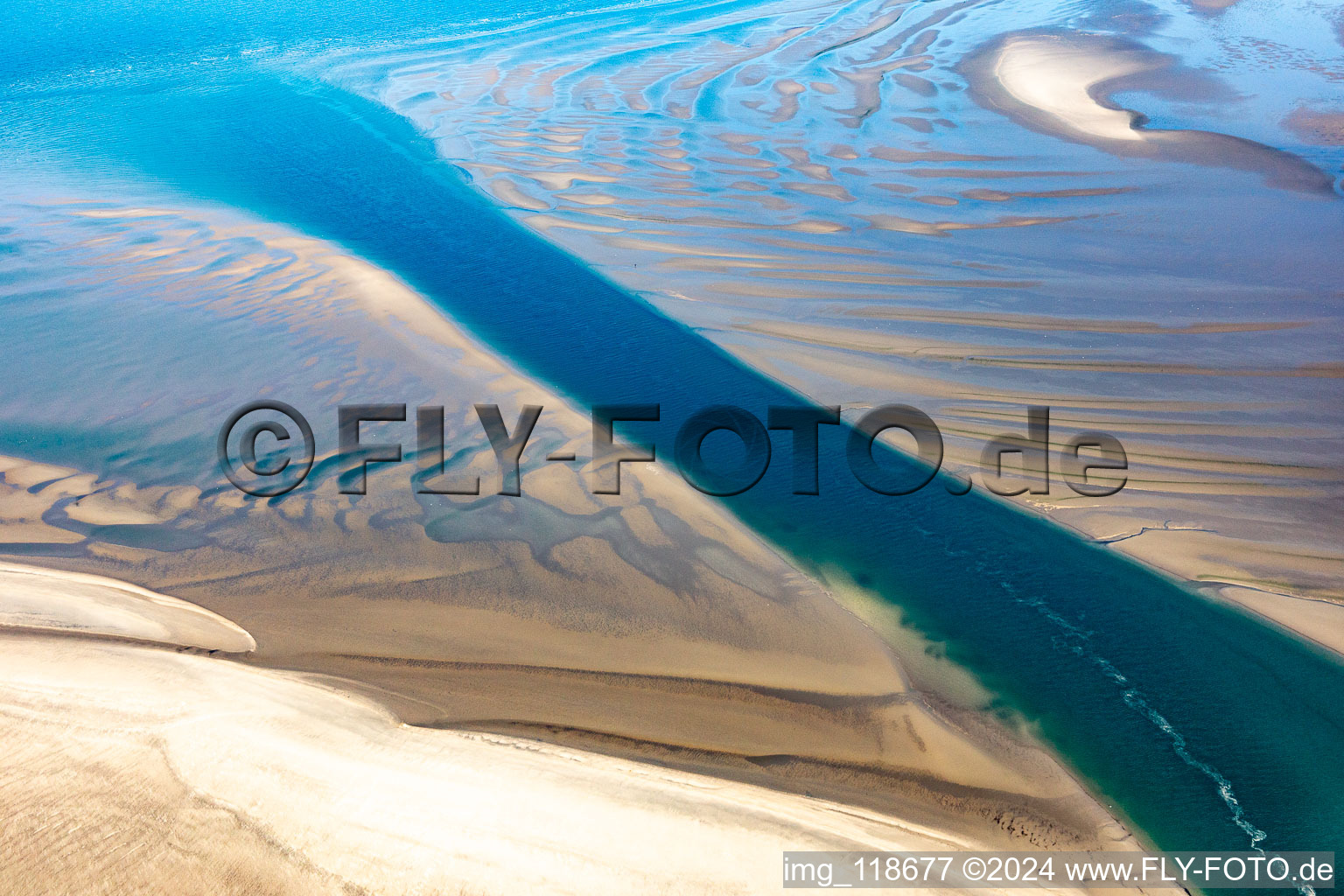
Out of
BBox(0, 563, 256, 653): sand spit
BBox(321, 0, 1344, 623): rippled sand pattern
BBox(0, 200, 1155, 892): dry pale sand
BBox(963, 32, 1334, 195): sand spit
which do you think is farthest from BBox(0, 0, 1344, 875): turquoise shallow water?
BBox(963, 32, 1334, 195): sand spit

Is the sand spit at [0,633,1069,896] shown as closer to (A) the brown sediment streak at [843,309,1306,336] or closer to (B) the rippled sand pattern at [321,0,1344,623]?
(B) the rippled sand pattern at [321,0,1344,623]

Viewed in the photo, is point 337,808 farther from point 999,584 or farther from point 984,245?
point 984,245

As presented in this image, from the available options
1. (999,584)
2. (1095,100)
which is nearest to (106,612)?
(999,584)

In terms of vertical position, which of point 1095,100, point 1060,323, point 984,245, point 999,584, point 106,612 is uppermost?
point 1095,100

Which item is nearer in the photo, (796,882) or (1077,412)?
(796,882)

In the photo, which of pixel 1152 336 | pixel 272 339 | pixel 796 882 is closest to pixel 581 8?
pixel 272 339

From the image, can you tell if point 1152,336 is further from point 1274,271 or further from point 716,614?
point 716,614
